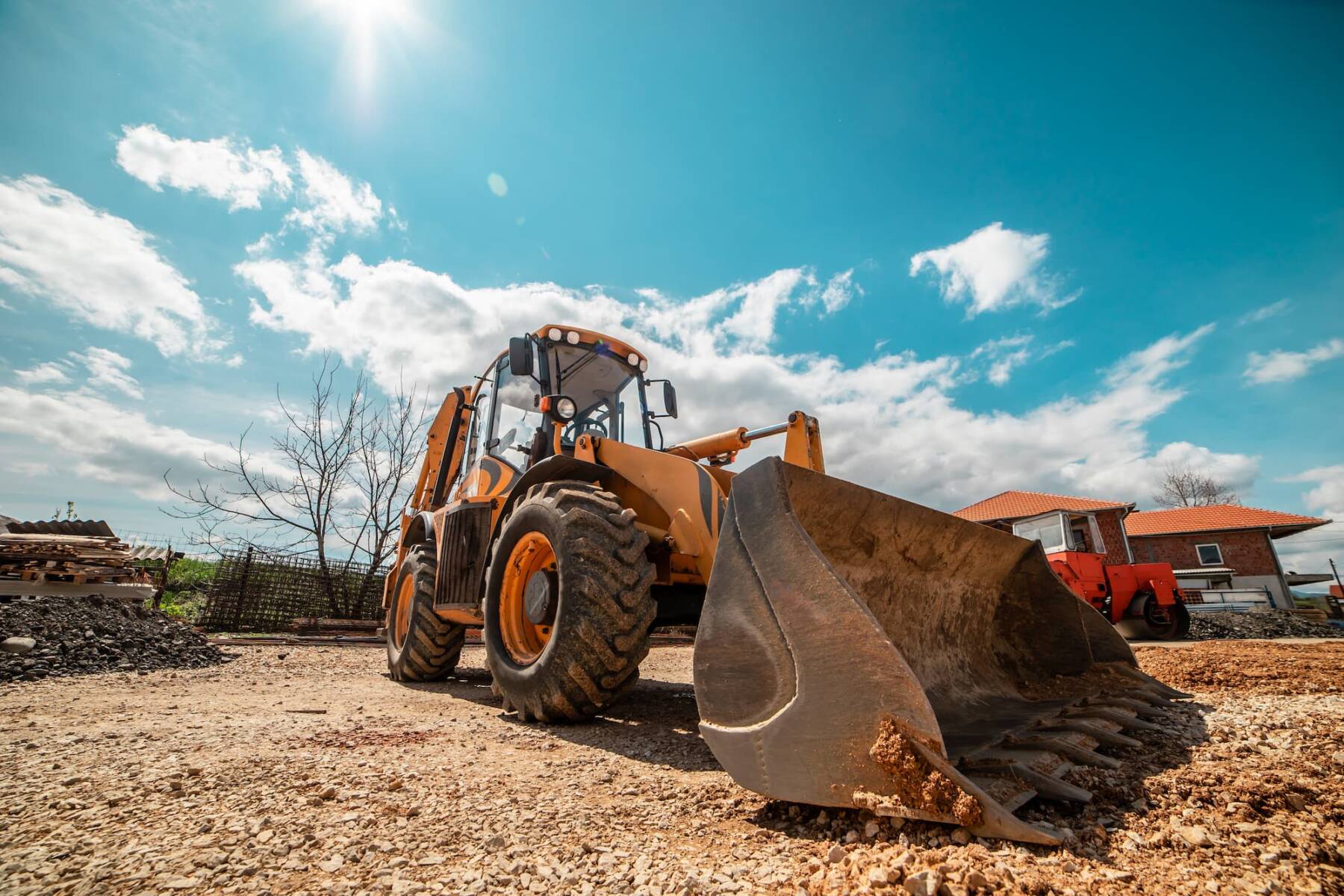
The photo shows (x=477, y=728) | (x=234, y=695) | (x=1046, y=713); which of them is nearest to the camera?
(x=1046, y=713)

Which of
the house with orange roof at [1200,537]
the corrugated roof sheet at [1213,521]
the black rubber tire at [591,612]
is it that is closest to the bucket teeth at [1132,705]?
the black rubber tire at [591,612]

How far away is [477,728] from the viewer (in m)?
3.35

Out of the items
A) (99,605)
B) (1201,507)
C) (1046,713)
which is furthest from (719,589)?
(1201,507)

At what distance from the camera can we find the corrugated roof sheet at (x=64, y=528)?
1057 centimetres

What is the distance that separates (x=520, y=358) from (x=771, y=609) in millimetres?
3218

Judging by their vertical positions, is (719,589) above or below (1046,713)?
above

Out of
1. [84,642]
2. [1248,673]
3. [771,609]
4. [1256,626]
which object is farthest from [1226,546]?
[84,642]

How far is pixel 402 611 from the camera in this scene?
20.7 ft

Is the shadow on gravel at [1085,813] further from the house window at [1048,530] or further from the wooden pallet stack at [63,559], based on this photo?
the house window at [1048,530]

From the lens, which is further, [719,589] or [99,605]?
[99,605]

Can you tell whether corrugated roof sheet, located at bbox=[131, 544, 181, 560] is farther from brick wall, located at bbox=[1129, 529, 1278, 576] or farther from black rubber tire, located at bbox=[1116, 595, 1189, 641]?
brick wall, located at bbox=[1129, 529, 1278, 576]

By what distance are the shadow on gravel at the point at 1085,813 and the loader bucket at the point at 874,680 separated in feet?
0.17

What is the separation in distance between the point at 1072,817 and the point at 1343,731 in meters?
1.51

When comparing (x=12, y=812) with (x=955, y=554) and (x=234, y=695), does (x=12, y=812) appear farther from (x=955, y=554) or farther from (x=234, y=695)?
(x=955, y=554)
